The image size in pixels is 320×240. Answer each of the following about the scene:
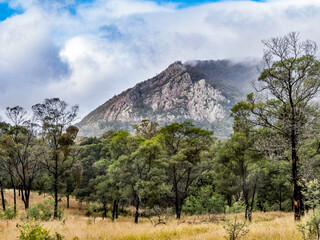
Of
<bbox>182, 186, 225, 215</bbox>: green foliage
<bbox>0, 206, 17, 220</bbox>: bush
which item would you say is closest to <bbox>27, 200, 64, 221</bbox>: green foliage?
<bbox>0, 206, 17, 220</bbox>: bush

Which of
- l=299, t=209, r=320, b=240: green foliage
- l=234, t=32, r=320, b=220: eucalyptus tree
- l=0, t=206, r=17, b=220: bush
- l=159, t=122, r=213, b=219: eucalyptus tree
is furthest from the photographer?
l=159, t=122, r=213, b=219: eucalyptus tree

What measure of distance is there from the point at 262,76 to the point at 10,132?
119 ft

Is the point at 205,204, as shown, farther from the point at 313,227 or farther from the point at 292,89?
the point at 313,227

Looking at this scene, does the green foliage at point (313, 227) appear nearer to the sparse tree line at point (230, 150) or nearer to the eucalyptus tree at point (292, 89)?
the sparse tree line at point (230, 150)

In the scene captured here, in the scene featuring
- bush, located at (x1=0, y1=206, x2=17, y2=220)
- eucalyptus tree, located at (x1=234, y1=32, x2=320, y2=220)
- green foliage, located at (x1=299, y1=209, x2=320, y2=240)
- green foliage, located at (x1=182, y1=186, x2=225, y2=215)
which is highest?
eucalyptus tree, located at (x1=234, y1=32, x2=320, y2=220)

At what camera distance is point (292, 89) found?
11109 millimetres

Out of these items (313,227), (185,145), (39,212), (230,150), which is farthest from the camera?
(185,145)

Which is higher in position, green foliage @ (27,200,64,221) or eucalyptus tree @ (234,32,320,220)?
eucalyptus tree @ (234,32,320,220)

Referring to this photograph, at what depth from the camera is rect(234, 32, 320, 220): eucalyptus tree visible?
10.4 metres

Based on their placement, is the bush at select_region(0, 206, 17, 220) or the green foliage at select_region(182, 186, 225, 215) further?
the green foliage at select_region(182, 186, 225, 215)

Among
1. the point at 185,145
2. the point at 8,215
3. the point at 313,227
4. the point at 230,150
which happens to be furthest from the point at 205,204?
the point at 313,227

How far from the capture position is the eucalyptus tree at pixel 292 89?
1036cm

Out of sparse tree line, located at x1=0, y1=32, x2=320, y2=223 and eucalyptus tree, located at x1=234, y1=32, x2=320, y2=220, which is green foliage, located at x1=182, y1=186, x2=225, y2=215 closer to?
sparse tree line, located at x1=0, y1=32, x2=320, y2=223

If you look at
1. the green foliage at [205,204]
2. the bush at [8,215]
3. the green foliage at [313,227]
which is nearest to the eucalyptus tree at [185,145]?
the green foliage at [205,204]
